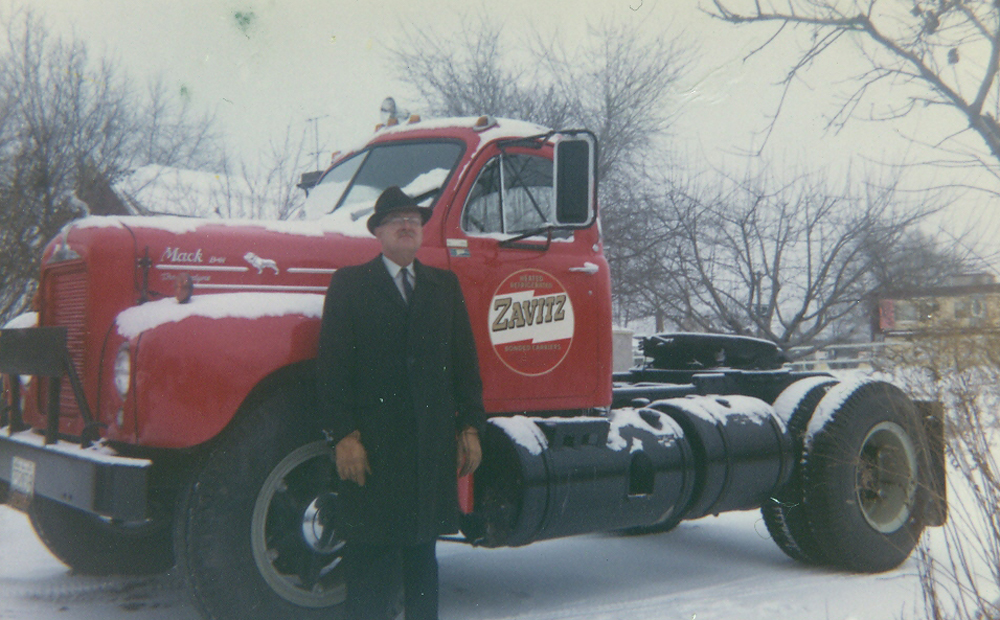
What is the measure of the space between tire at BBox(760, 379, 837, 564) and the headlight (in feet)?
12.1

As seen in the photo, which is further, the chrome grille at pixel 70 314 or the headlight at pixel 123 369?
the chrome grille at pixel 70 314

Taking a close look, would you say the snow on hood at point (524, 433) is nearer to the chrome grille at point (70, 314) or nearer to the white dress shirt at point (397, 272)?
the white dress shirt at point (397, 272)

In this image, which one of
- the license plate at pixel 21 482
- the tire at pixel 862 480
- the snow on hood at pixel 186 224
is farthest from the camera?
the tire at pixel 862 480

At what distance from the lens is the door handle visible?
15.6 ft

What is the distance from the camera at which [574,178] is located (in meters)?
4.09

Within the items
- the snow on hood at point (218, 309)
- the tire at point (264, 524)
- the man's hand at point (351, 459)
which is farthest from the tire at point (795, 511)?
the snow on hood at point (218, 309)

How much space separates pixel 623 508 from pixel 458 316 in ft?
5.14

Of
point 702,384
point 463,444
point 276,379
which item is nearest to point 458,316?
point 463,444

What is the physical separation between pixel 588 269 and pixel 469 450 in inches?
65.6

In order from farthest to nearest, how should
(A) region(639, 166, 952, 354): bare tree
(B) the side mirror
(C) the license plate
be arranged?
(A) region(639, 166, 952, 354): bare tree, (B) the side mirror, (C) the license plate

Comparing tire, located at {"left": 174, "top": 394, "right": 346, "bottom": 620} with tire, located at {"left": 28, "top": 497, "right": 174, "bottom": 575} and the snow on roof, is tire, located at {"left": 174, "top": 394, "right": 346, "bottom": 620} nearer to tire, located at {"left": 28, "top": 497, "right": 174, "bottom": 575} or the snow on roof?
tire, located at {"left": 28, "top": 497, "right": 174, "bottom": 575}

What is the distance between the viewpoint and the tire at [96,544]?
471cm

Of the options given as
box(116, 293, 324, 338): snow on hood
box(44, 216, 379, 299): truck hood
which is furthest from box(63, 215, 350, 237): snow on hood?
box(116, 293, 324, 338): snow on hood

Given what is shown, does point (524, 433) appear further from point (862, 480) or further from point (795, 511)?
point (862, 480)
